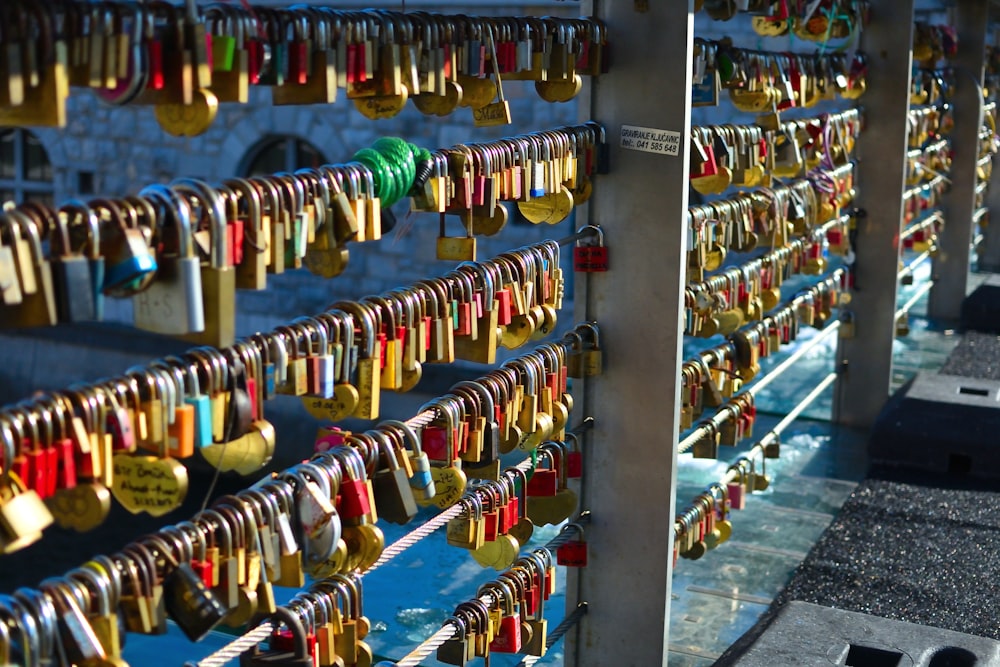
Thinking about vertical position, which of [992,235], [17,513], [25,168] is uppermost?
[17,513]

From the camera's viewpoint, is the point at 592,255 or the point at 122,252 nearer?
the point at 122,252

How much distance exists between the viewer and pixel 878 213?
438 cm

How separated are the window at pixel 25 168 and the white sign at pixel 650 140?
38.7 feet

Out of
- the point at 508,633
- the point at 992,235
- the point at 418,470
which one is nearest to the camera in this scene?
the point at 418,470

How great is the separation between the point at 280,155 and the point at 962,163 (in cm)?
673

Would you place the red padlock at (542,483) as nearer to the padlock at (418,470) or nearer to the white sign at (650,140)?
the padlock at (418,470)

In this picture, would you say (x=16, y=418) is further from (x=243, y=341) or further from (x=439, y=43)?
(x=439, y=43)

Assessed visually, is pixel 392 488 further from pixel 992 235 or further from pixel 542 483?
pixel 992 235

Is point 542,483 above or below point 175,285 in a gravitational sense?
below

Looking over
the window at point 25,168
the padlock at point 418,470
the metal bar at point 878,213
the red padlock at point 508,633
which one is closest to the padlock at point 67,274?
the padlock at point 418,470

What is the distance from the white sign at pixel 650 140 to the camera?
2.14m

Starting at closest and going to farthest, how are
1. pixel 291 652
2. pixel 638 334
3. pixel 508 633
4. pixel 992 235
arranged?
pixel 291 652, pixel 508 633, pixel 638 334, pixel 992 235

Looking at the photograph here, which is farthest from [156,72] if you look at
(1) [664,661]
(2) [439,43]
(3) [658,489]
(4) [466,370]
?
(4) [466,370]

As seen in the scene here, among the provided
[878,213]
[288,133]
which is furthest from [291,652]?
[288,133]
